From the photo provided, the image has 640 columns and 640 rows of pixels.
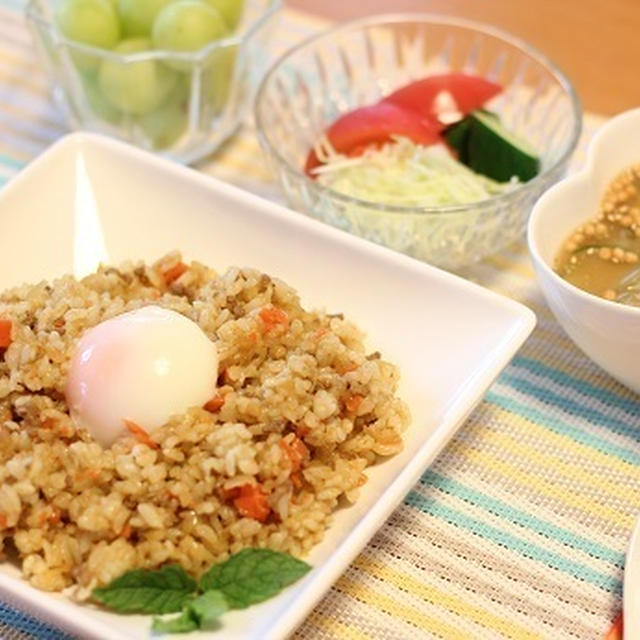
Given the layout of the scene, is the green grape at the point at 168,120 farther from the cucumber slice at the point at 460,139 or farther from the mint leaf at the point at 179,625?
the mint leaf at the point at 179,625

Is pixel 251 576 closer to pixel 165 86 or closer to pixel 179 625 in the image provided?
pixel 179 625

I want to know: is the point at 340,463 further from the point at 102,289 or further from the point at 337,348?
the point at 102,289

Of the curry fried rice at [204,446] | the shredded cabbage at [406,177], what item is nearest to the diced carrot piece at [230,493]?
the curry fried rice at [204,446]

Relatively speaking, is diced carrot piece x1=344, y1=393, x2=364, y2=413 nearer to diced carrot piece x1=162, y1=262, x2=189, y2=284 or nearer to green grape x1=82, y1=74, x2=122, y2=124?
diced carrot piece x1=162, y1=262, x2=189, y2=284

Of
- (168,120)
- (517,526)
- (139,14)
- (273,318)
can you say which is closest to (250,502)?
(273,318)

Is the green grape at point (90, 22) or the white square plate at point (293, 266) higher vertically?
the green grape at point (90, 22)

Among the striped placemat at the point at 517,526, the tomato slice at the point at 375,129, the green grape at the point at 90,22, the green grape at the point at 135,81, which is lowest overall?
the striped placemat at the point at 517,526
